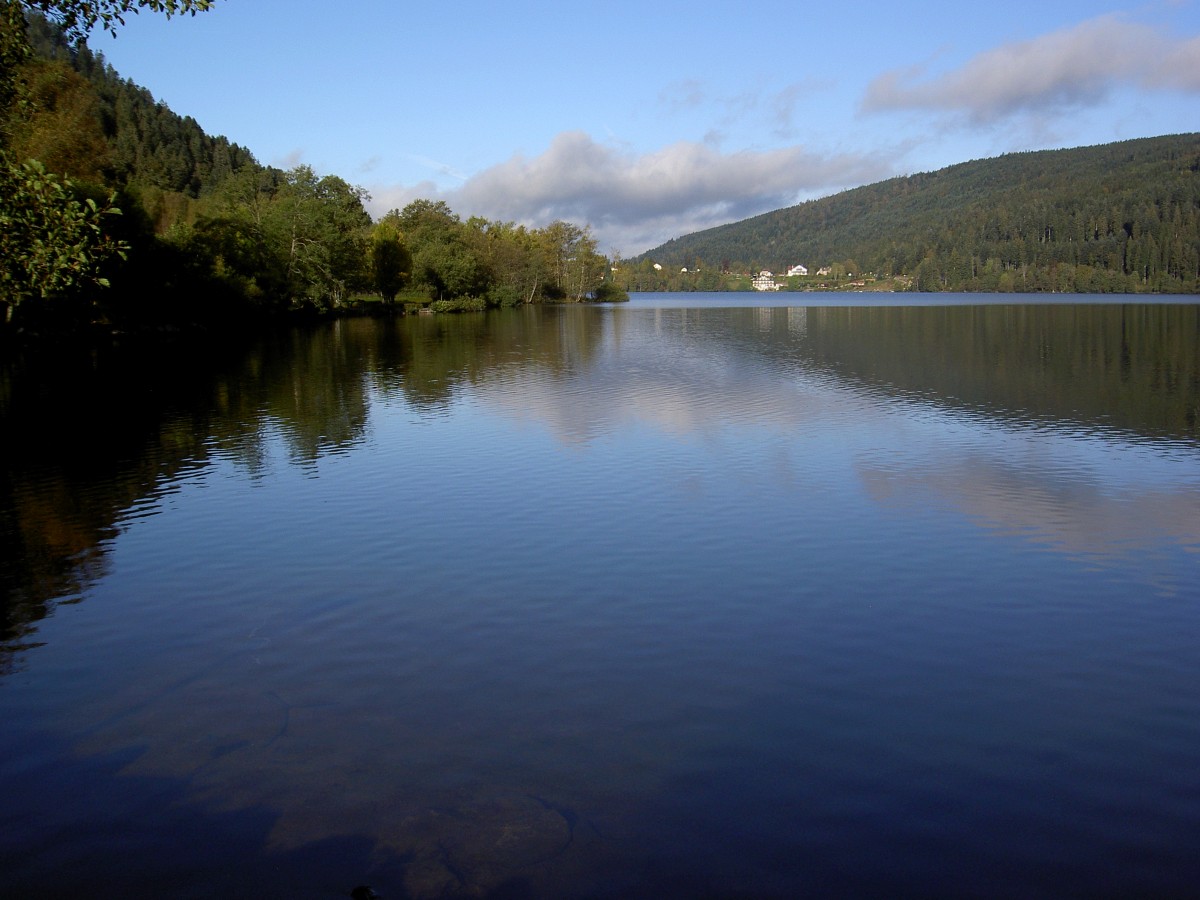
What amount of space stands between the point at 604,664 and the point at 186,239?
64.9m

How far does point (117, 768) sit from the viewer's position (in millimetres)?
7805

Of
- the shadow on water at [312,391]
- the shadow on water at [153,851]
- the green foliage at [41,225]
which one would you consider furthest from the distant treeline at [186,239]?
the shadow on water at [153,851]

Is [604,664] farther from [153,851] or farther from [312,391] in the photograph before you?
[312,391]

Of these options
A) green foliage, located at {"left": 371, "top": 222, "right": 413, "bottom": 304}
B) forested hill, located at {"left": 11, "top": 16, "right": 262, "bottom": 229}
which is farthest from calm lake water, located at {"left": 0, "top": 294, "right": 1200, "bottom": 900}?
green foliage, located at {"left": 371, "top": 222, "right": 413, "bottom": 304}

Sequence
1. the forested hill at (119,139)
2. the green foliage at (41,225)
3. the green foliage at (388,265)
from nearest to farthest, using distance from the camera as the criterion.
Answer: the green foliage at (41,225), the forested hill at (119,139), the green foliage at (388,265)

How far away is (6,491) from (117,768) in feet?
42.7

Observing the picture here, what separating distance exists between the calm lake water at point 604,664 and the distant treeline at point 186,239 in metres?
4.94

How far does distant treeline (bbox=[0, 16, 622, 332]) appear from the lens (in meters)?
12.9

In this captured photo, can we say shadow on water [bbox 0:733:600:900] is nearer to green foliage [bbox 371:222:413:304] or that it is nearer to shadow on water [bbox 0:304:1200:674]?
shadow on water [bbox 0:304:1200:674]

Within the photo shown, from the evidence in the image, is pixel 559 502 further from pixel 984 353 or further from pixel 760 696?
pixel 984 353

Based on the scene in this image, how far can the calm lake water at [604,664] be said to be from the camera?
6680 mm

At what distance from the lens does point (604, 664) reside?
990cm

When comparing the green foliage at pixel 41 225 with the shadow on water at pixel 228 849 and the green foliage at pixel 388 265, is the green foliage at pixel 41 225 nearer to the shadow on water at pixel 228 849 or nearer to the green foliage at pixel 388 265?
the shadow on water at pixel 228 849

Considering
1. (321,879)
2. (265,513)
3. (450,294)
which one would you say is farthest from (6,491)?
(450,294)
